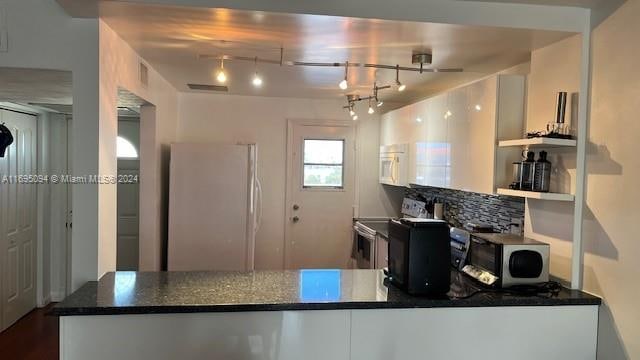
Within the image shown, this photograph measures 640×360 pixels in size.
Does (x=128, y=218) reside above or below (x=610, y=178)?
below

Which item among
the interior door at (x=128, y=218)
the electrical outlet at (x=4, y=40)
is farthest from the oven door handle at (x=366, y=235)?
the electrical outlet at (x=4, y=40)

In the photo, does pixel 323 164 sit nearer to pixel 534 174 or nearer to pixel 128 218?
pixel 128 218

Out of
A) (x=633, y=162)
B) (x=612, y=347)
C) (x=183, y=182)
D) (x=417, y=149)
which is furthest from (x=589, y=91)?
(x=183, y=182)

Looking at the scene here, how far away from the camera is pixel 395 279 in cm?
221

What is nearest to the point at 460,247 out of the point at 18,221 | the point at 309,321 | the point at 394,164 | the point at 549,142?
the point at 549,142

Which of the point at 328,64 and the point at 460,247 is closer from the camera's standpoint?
the point at 460,247

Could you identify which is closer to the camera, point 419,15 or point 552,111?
point 419,15

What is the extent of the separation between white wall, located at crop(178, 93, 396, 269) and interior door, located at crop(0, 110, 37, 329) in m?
1.36

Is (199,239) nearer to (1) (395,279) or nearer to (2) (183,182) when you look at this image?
(2) (183,182)

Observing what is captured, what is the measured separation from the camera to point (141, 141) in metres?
3.33

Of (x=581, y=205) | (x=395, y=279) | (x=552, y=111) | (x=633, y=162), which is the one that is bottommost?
(x=395, y=279)

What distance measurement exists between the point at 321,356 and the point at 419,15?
1.58m

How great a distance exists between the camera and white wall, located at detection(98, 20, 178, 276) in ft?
7.03
